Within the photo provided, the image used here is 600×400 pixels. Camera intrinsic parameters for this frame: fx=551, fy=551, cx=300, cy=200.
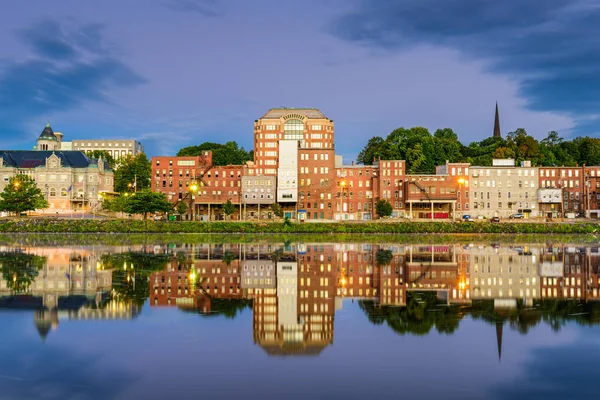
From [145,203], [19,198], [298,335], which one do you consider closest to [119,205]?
[145,203]

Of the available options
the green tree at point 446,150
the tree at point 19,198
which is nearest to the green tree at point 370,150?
the green tree at point 446,150

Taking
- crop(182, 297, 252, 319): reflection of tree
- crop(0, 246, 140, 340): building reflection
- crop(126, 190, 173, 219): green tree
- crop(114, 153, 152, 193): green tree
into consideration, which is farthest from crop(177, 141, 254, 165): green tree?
crop(182, 297, 252, 319): reflection of tree

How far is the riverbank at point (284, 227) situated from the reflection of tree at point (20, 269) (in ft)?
142

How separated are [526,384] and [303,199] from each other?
104064 millimetres

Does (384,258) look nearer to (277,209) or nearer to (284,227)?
(284,227)

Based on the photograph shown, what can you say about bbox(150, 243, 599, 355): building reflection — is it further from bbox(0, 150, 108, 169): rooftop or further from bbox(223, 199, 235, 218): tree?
bbox(0, 150, 108, 169): rooftop

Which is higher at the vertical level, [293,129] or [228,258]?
[293,129]

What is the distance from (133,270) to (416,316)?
1949 centimetres

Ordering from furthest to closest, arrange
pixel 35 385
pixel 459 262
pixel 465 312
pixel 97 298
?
1. pixel 459 262
2. pixel 97 298
3. pixel 465 312
4. pixel 35 385

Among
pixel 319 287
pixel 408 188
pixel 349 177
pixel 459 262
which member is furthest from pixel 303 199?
pixel 319 287

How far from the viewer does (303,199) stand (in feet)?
381

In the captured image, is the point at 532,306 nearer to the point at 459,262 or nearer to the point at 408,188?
the point at 459,262

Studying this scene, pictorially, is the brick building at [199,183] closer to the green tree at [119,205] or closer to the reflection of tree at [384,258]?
the green tree at [119,205]

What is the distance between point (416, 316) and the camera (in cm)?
1898
